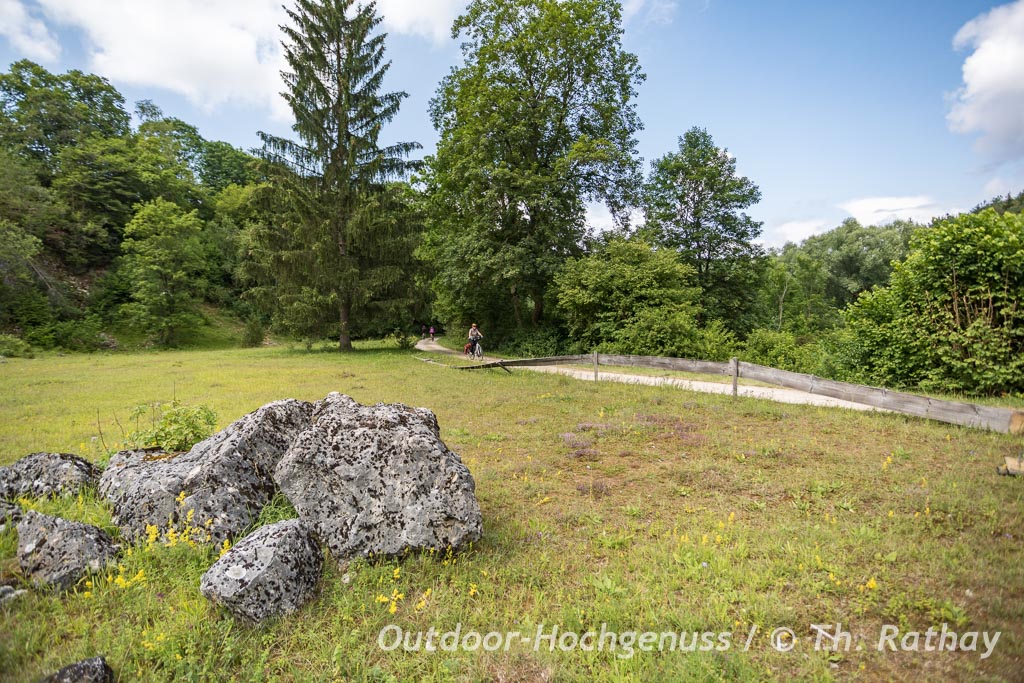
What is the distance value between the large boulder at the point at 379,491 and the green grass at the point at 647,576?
0.70 ft

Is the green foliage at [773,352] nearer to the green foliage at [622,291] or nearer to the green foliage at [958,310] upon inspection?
the green foliage at [622,291]

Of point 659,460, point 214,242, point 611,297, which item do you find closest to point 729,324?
point 611,297

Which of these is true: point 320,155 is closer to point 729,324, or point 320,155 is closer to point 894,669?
point 729,324

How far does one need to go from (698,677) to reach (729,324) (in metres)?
27.9

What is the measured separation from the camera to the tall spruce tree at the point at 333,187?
968 inches

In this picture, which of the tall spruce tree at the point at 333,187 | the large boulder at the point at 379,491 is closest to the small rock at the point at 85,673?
the large boulder at the point at 379,491

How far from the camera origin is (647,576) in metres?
3.66

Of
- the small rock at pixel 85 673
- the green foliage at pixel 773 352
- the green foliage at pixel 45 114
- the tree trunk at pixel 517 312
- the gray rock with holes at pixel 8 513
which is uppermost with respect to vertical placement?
the green foliage at pixel 45 114

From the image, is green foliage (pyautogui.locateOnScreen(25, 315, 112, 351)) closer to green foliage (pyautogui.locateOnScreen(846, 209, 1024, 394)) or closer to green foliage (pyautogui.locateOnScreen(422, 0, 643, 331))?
green foliage (pyautogui.locateOnScreen(422, 0, 643, 331))

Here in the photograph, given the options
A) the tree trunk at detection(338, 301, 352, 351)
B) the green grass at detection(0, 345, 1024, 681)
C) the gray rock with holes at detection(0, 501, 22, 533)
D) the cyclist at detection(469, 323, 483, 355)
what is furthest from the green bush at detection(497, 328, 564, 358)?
the gray rock with holes at detection(0, 501, 22, 533)

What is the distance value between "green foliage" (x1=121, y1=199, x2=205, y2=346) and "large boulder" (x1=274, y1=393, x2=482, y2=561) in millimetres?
37864

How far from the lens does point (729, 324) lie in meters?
27.4

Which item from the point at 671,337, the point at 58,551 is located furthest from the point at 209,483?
the point at 671,337

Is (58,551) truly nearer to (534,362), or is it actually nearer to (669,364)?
(669,364)
